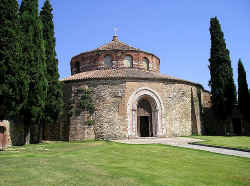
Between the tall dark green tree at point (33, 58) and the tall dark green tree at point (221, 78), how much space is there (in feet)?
57.5

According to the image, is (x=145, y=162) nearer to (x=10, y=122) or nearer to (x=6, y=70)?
(x=6, y=70)

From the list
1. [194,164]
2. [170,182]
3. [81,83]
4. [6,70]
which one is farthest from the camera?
[81,83]

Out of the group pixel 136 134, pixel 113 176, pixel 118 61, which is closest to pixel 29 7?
pixel 118 61

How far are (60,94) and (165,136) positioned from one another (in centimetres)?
1005

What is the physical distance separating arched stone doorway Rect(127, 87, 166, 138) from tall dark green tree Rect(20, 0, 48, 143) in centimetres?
753

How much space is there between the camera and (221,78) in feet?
80.5

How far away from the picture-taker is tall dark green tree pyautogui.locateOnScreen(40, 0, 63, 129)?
18.6m

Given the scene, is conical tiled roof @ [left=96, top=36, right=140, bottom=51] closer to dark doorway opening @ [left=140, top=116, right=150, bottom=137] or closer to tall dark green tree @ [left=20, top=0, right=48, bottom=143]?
dark doorway opening @ [left=140, top=116, right=150, bottom=137]

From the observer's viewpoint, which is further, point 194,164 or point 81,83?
point 81,83

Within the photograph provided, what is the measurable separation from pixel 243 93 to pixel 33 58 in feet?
71.6

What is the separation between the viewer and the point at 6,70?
44.4 ft

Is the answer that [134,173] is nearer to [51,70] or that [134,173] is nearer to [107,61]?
[51,70]

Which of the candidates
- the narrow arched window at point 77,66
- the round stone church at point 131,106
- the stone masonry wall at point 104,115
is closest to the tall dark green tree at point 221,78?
the round stone church at point 131,106

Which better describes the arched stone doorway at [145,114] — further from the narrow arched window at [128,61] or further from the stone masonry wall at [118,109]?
the narrow arched window at [128,61]
